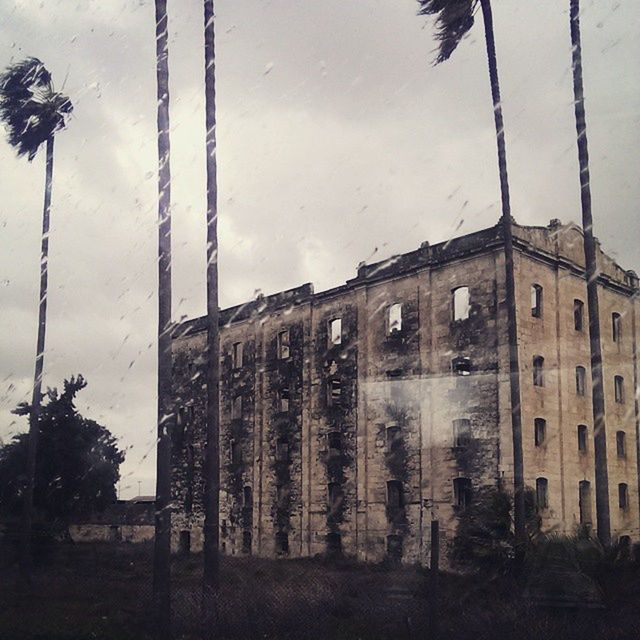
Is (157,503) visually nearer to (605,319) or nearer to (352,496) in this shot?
(352,496)

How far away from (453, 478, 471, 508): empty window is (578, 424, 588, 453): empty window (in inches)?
163

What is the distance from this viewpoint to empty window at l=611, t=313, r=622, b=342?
2633cm

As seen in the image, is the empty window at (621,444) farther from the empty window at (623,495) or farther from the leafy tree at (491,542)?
the leafy tree at (491,542)

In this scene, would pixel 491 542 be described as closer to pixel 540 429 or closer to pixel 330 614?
pixel 330 614

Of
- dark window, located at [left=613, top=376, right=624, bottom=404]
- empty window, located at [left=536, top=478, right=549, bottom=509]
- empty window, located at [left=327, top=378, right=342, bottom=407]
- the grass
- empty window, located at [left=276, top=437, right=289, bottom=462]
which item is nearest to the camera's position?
the grass

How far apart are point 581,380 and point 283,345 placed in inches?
483

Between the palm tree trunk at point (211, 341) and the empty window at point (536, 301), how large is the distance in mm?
12999

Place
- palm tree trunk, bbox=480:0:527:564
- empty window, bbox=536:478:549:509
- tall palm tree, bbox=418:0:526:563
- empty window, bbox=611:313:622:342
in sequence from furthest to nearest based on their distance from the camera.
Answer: empty window, bbox=611:313:622:342 → empty window, bbox=536:478:549:509 → palm tree trunk, bbox=480:0:527:564 → tall palm tree, bbox=418:0:526:563

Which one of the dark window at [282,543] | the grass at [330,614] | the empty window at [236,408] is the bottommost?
the dark window at [282,543]

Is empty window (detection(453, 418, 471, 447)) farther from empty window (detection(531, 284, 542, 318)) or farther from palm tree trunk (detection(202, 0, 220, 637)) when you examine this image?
palm tree trunk (detection(202, 0, 220, 637))

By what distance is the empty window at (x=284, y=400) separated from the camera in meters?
31.2

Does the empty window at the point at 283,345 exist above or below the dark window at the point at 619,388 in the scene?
above

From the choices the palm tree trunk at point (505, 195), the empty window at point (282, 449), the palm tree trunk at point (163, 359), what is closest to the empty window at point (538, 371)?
the palm tree trunk at point (505, 195)

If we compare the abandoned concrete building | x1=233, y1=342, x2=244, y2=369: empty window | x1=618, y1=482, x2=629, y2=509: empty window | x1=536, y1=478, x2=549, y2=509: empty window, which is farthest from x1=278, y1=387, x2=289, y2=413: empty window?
x1=618, y1=482, x2=629, y2=509: empty window
